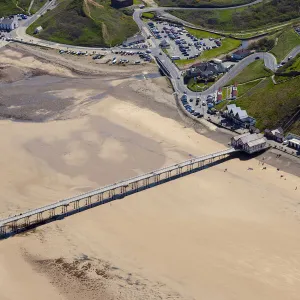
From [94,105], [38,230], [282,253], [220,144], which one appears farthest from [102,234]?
[94,105]

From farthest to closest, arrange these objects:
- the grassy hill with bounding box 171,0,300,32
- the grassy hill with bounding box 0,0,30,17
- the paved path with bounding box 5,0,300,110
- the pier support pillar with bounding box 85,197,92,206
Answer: the grassy hill with bounding box 0,0,30,17 → the grassy hill with bounding box 171,0,300,32 → the paved path with bounding box 5,0,300,110 → the pier support pillar with bounding box 85,197,92,206

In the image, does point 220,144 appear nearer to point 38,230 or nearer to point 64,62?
point 38,230

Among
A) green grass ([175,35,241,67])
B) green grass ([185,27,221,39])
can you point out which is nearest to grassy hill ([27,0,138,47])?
green grass ([185,27,221,39])

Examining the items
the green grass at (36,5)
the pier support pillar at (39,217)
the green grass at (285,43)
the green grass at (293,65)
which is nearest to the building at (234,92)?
the green grass at (293,65)

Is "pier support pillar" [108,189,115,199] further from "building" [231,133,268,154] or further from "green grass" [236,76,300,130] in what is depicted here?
"green grass" [236,76,300,130]

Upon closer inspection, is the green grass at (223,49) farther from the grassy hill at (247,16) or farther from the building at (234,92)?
the building at (234,92)

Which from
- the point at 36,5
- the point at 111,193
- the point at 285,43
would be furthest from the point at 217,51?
the point at 36,5
